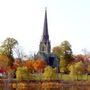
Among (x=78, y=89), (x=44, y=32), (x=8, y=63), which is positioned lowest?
(x=78, y=89)

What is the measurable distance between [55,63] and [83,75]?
853 inches

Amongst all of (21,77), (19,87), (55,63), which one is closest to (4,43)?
(21,77)

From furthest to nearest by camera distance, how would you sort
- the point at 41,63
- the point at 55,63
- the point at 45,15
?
the point at 45,15 → the point at 55,63 → the point at 41,63

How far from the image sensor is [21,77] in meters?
66.8

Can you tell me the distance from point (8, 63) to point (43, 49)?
40318mm

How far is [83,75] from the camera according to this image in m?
85.1

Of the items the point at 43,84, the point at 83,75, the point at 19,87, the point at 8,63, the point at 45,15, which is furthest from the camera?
the point at 45,15

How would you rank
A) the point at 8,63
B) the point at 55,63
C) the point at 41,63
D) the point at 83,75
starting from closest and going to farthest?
the point at 8,63, the point at 83,75, the point at 41,63, the point at 55,63

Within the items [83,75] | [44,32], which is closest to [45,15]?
[44,32]

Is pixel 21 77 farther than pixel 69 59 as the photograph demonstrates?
No

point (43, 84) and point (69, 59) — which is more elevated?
point (69, 59)

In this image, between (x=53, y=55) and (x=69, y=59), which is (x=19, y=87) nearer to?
(x=69, y=59)

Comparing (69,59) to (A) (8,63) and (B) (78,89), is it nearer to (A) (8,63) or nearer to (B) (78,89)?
(A) (8,63)

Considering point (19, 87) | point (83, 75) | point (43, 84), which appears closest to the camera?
point (19, 87)
